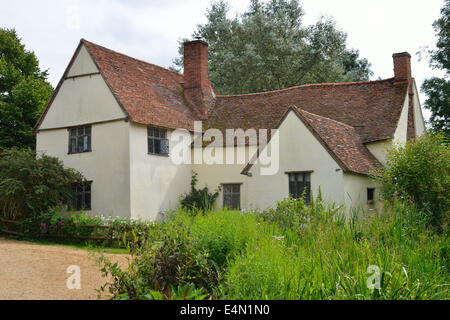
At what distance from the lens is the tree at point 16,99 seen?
105ft

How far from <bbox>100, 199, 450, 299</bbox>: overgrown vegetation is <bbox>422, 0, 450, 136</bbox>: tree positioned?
2716cm

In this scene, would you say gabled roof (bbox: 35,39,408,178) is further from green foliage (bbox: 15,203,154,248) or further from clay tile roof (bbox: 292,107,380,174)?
green foliage (bbox: 15,203,154,248)

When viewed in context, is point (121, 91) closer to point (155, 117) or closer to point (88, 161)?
point (155, 117)

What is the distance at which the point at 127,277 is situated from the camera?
7430 millimetres

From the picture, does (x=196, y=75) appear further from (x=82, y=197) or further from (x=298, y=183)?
(x=298, y=183)

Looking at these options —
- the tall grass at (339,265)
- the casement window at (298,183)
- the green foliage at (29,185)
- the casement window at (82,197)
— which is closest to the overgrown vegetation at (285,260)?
the tall grass at (339,265)

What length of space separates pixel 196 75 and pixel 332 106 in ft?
25.0

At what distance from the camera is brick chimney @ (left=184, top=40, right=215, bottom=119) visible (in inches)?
1070

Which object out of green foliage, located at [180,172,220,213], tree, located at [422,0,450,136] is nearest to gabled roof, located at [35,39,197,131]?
green foliage, located at [180,172,220,213]

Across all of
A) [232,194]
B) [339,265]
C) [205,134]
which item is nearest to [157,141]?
[205,134]

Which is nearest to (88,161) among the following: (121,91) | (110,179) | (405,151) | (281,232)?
(110,179)

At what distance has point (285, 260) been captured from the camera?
22.8 ft

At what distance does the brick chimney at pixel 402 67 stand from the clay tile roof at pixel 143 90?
34.7 ft

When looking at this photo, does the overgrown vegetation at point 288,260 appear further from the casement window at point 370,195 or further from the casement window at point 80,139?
the casement window at point 80,139
